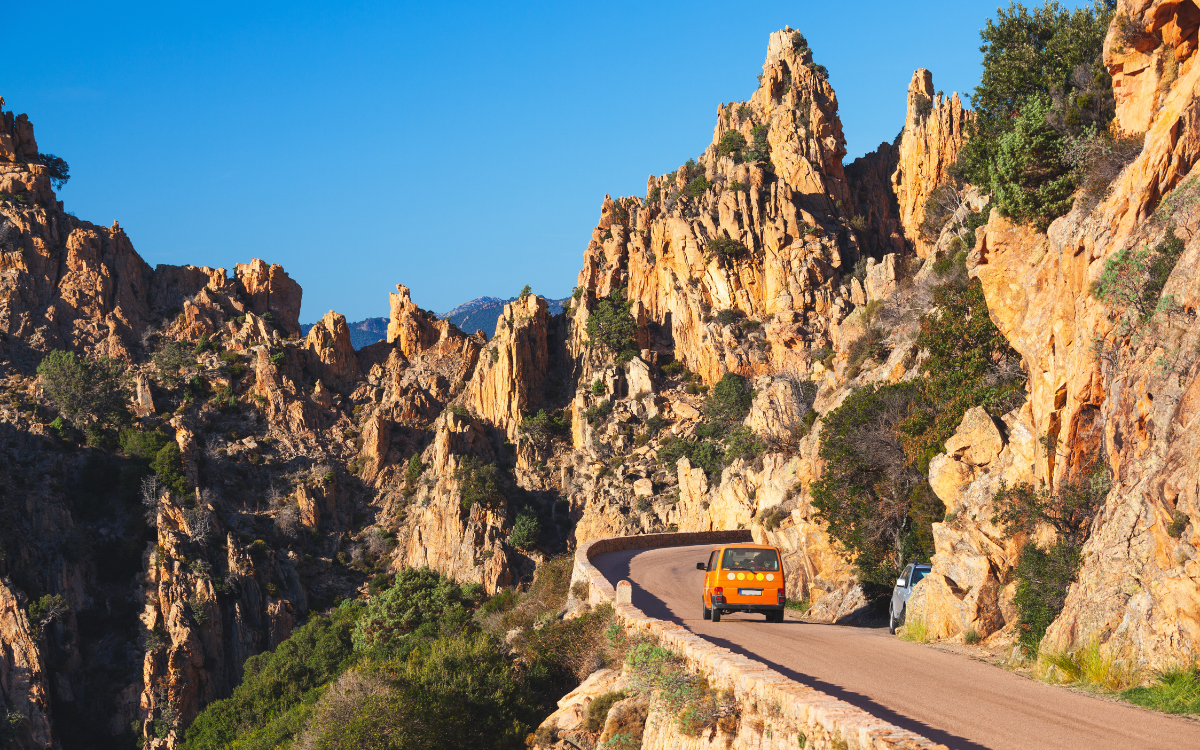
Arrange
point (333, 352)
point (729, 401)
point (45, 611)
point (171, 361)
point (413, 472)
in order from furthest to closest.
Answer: point (333, 352)
point (171, 361)
point (413, 472)
point (729, 401)
point (45, 611)

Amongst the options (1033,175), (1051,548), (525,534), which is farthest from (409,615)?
(1051,548)

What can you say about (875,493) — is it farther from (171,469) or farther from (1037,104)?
(171,469)

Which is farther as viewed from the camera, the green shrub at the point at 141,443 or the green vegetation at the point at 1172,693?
the green shrub at the point at 141,443

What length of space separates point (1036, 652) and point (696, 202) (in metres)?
66.7

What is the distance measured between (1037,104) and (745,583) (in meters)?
14.5

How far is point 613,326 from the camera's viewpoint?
252 ft

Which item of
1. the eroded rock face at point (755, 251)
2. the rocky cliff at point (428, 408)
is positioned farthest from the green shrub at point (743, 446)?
the eroded rock face at point (755, 251)

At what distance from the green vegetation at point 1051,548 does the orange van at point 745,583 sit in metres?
5.45

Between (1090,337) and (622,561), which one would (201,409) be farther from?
(1090,337)

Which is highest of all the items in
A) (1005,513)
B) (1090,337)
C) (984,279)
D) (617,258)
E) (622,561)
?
(617,258)

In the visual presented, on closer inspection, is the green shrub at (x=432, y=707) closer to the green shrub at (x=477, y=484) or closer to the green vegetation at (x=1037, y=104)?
the green vegetation at (x=1037, y=104)

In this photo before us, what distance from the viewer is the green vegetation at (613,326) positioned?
76.4 meters

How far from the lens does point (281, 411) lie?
79.3 meters

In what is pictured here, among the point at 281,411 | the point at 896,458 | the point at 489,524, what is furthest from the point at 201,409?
the point at 896,458
